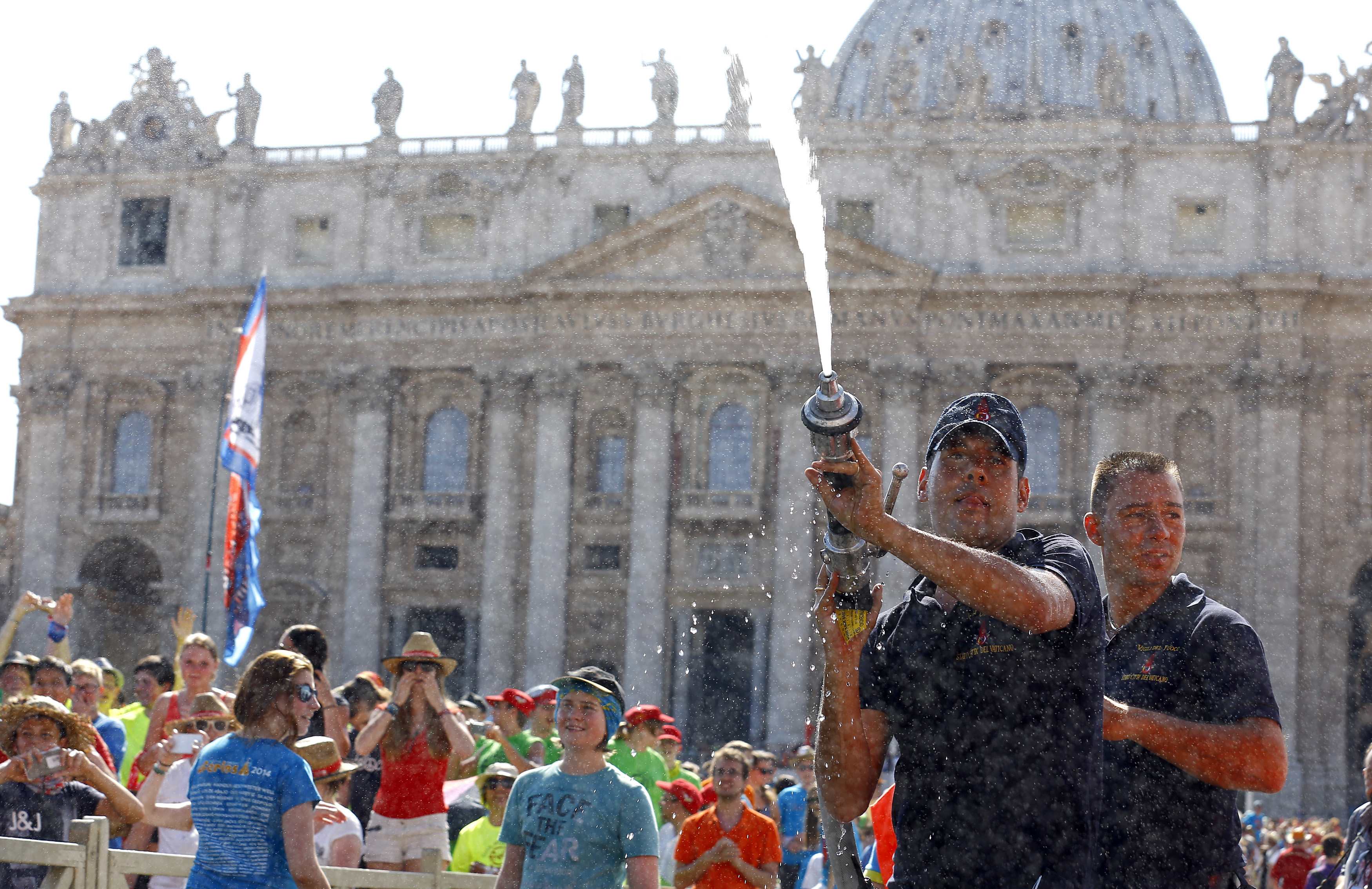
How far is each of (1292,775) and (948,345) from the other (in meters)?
10.5

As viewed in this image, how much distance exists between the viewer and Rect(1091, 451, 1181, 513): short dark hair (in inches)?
183

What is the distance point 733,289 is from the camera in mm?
37500

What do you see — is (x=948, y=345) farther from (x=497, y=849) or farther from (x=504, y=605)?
(x=497, y=849)

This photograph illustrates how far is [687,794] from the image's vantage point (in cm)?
1058

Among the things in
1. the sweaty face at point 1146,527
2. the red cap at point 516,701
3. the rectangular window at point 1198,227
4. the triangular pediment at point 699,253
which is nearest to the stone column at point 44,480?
the triangular pediment at point 699,253

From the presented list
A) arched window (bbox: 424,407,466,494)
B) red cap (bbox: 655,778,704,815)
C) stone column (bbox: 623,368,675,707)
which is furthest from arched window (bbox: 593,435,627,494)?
red cap (bbox: 655,778,704,815)

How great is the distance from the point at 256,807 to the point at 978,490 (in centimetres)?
300

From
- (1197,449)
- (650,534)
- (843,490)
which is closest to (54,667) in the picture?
(843,490)

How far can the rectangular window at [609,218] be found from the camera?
38.9 m

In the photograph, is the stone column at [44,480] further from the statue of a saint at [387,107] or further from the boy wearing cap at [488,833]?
the boy wearing cap at [488,833]

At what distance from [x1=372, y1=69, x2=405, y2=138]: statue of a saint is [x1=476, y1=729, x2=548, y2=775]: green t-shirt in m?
29.8

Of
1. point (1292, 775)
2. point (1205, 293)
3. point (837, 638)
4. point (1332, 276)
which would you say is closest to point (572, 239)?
point (1205, 293)

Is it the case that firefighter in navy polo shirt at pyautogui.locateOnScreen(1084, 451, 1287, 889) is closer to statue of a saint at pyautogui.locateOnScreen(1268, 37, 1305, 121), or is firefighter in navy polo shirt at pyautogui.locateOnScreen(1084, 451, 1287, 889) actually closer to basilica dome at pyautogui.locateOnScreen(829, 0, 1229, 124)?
statue of a saint at pyautogui.locateOnScreen(1268, 37, 1305, 121)

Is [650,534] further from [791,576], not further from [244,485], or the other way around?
[244,485]
